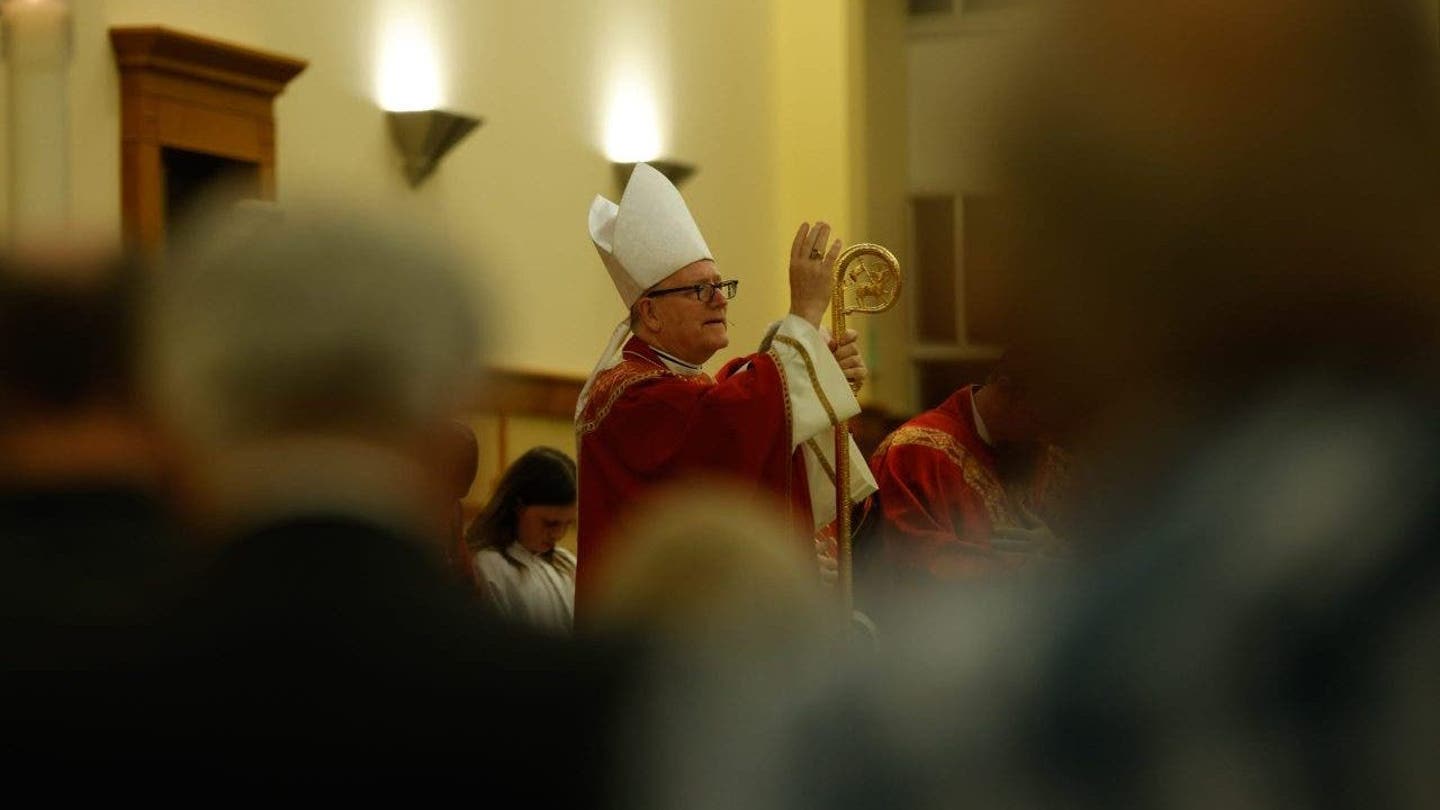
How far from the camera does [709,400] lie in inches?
179

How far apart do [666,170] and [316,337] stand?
9647mm

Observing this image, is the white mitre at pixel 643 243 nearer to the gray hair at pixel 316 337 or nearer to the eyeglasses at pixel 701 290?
the eyeglasses at pixel 701 290

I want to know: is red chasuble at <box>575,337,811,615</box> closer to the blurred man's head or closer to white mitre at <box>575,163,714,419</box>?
white mitre at <box>575,163,714,419</box>

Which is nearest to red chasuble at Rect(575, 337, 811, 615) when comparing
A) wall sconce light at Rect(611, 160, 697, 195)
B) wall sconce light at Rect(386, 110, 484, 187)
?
wall sconce light at Rect(386, 110, 484, 187)

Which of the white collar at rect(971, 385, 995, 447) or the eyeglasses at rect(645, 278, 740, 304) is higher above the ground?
the eyeglasses at rect(645, 278, 740, 304)

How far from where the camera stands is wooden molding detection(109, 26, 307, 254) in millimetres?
6676

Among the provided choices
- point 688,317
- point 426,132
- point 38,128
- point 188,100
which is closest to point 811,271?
point 688,317

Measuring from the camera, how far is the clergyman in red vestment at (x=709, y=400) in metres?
4.52

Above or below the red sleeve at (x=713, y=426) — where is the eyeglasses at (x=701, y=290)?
above

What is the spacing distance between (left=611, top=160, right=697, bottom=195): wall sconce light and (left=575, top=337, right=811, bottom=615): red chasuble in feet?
18.1

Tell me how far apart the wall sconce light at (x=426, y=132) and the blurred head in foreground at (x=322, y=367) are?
6674mm

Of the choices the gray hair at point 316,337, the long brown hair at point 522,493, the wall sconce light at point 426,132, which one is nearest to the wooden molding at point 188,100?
the wall sconce light at point 426,132

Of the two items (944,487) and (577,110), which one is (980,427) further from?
(577,110)

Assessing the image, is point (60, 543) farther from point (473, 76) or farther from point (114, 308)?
point (473, 76)
